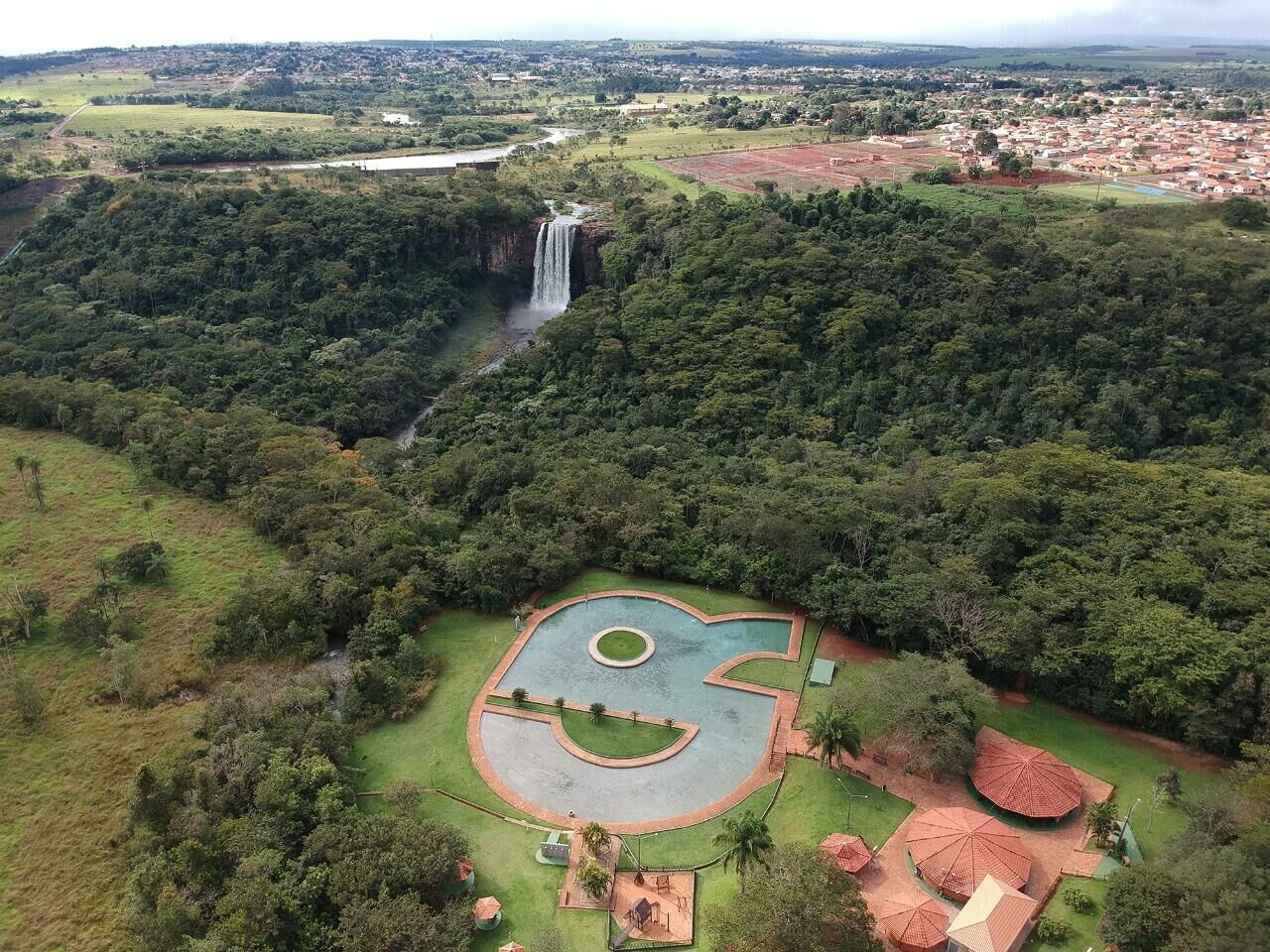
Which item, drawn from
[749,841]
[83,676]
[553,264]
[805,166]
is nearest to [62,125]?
[553,264]

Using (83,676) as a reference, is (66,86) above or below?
above

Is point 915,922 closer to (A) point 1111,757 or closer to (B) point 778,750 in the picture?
(B) point 778,750

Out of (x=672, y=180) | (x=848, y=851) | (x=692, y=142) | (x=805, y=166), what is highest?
(x=805, y=166)

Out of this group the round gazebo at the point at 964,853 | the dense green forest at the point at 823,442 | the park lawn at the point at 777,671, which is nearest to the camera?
the round gazebo at the point at 964,853

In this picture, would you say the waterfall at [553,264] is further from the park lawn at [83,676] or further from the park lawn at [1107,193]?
the park lawn at [1107,193]

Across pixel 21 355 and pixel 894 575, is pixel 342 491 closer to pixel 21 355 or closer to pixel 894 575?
pixel 894 575

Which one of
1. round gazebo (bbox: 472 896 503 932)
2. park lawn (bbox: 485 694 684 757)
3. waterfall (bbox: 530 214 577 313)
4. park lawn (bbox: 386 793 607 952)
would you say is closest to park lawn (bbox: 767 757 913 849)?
park lawn (bbox: 485 694 684 757)

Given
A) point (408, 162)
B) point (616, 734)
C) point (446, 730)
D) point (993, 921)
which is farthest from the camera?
point (408, 162)

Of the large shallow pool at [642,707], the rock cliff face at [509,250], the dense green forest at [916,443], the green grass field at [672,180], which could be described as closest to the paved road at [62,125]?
the rock cliff face at [509,250]

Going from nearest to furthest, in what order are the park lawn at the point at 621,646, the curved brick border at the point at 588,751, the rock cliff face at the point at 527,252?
the curved brick border at the point at 588,751
the park lawn at the point at 621,646
the rock cliff face at the point at 527,252
